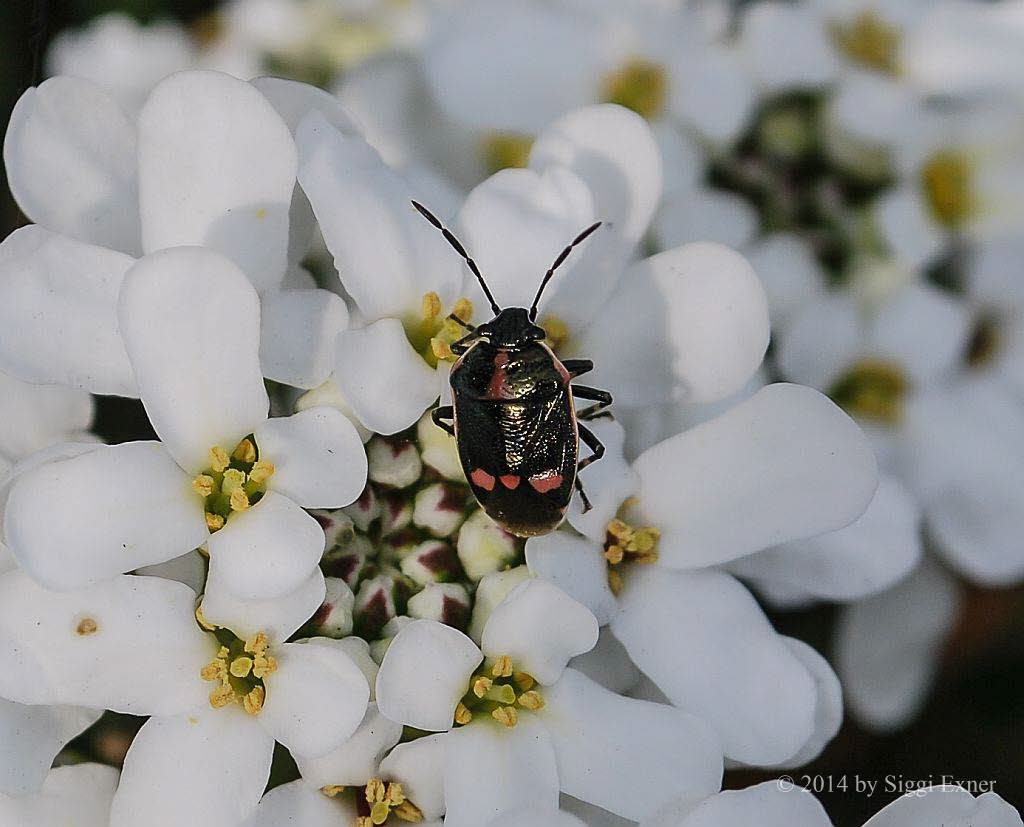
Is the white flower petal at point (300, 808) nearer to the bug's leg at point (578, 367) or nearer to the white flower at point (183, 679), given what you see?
the white flower at point (183, 679)

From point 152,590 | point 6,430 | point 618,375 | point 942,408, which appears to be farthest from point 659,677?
point 942,408

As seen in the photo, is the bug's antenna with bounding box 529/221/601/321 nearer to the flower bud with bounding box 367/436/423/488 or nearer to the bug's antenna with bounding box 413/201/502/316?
the bug's antenna with bounding box 413/201/502/316

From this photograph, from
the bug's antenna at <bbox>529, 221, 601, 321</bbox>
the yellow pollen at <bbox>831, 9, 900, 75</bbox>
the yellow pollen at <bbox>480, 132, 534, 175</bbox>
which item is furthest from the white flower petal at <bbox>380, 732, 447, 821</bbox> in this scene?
the yellow pollen at <bbox>831, 9, 900, 75</bbox>

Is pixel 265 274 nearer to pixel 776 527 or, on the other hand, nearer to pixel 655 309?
pixel 655 309

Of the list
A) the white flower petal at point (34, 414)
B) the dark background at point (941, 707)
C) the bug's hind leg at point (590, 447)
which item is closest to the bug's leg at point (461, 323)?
the bug's hind leg at point (590, 447)

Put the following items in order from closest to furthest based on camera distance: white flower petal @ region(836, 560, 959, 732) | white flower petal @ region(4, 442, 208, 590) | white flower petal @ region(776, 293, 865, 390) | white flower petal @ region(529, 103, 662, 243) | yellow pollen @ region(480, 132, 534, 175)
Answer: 1. white flower petal @ region(4, 442, 208, 590)
2. white flower petal @ region(529, 103, 662, 243)
3. white flower petal @ region(776, 293, 865, 390)
4. yellow pollen @ region(480, 132, 534, 175)
5. white flower petal @ region(836, 560, 959, 732)

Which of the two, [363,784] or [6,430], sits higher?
[6,430]
